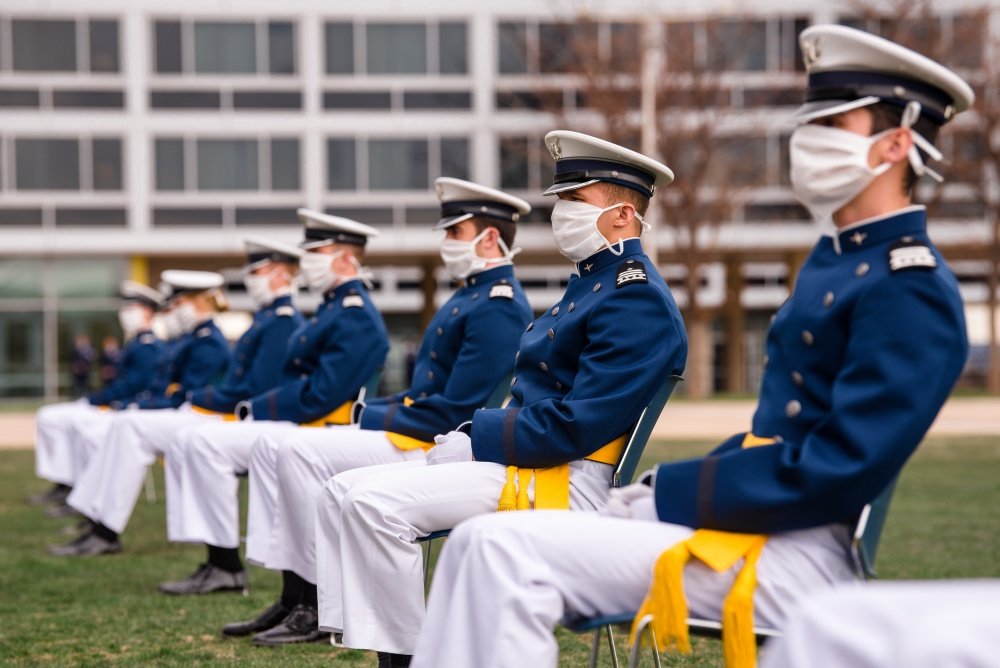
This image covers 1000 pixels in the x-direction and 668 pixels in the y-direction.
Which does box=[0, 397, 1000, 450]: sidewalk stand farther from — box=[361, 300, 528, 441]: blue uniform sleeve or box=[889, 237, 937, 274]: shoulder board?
box=[889, 237, 937, 274]: shoulder board

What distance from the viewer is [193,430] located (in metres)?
7.45

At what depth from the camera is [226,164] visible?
3262cm

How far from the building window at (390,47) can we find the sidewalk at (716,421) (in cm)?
1101

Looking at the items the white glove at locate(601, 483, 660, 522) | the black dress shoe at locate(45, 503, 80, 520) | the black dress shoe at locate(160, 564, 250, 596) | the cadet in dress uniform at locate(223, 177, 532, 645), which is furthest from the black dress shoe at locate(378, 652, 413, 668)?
the black dress shoe at locate(45, 503, 80, 520)

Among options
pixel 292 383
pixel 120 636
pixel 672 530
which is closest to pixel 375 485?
pixel 672 530

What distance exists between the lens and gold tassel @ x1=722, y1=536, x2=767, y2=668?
310 centimetres

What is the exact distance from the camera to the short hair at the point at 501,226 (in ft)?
20.3

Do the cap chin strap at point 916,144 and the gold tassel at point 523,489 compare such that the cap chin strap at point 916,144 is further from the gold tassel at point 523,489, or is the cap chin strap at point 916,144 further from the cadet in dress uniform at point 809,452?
the gold tassel at point 523,489

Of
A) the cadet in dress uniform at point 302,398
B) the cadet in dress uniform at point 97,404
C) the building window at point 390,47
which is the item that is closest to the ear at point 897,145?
the cadet in dress uniform at point 302,398

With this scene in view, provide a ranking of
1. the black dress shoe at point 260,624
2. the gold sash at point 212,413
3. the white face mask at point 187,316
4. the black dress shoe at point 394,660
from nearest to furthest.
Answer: the black dress shoe at point 394,660 → the black dress shoe at point 260,624 → the gold sash at point 212,413 → the white face mask at point 187,316

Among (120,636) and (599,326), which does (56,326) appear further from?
(599,326)

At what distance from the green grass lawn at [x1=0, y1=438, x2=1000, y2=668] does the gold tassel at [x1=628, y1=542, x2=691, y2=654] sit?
249 cm

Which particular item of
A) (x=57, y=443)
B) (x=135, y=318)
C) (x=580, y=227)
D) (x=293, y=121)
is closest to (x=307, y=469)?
(x=580, y=227)

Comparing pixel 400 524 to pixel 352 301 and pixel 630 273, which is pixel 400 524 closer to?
pixel 630 273
